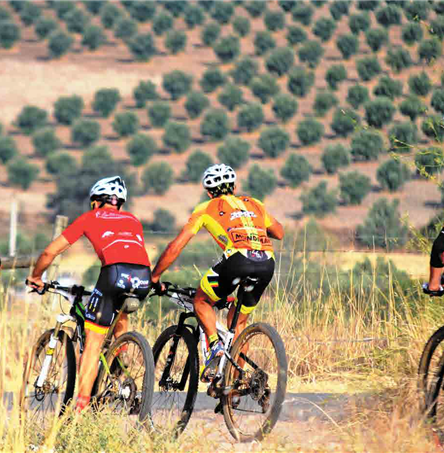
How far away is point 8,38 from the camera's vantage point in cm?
9912

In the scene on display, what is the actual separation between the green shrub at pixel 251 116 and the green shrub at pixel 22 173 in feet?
58.7

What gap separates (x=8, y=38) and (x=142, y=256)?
9643 centimetres

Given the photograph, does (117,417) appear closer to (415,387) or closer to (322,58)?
(415,387)

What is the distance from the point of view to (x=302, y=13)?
97.1 meters

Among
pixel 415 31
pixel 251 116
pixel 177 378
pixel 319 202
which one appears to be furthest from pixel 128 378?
pixel 251 116

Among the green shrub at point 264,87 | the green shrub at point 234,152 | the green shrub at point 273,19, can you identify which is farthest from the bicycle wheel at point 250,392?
the green shrub at point 273,19

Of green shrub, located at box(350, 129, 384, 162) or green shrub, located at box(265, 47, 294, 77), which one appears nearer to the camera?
green shrub, located at box(350, 129, 384, 162)

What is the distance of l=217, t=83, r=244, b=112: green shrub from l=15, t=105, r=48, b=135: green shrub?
51.2 ft

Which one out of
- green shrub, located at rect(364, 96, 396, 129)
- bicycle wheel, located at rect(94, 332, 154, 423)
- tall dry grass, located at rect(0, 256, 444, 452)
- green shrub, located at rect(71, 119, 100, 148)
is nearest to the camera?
tall dry grass, located at rect(0, 256, 444, 452)

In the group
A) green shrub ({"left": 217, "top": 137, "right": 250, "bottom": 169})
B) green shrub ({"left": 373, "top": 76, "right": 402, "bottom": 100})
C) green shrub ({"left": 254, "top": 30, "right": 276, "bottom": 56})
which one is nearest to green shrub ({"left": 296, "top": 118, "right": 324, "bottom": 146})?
green shrub ({"left": 217, "top": 137, "right": 250, "bottom": 169})

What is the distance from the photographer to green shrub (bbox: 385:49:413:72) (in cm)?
7712

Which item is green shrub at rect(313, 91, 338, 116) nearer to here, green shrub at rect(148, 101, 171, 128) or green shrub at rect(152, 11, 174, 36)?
green shrub at rect(148, 101, 171, 128)

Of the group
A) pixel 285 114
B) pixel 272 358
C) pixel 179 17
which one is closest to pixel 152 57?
pixel 179 17

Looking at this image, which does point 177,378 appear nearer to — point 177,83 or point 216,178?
point 216,178
